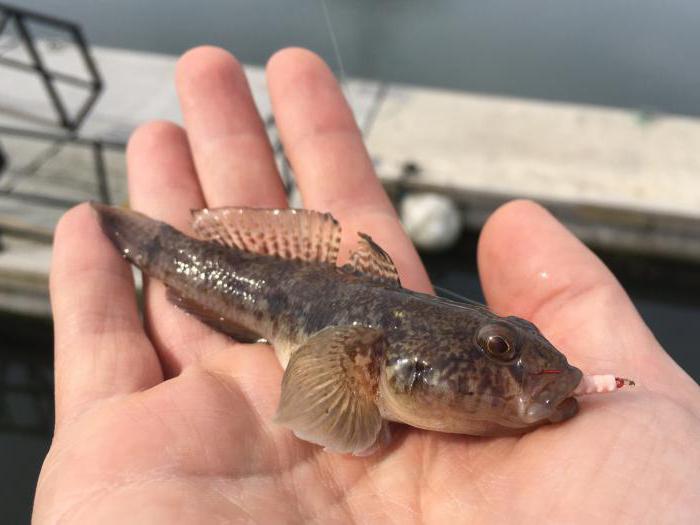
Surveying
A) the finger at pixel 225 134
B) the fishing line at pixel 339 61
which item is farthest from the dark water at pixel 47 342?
the finger at pixel 225 134

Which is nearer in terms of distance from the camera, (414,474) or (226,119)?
(414,474)

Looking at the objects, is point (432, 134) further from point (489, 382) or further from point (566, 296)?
point (489, 382)

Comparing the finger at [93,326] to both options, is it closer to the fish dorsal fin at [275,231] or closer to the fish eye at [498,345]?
the fish dorsal fin at [275,231]

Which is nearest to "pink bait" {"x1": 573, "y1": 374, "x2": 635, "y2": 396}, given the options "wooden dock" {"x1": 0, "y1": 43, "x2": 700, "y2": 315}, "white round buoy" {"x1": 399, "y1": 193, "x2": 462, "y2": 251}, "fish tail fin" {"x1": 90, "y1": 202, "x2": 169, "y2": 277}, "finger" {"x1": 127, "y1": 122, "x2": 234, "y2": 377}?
"finger" {"x1": 127, "y1": 122, "x2": 234, "y2": 377}

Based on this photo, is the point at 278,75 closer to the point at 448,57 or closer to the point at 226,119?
the point at 226,119

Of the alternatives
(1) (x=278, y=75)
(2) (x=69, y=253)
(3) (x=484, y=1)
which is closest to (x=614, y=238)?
(1) (x=278, y=75)

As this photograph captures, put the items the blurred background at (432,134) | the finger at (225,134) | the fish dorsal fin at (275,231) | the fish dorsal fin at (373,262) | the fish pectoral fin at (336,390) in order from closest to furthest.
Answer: the fish pectoral fin at (336,390) → the fish dorsal fin at (373,262) → the fish dorsal fin at (275,231) → the finger at (225,134) → the blurred background at (432,134)

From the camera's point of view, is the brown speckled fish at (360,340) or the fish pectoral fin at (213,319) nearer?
the brown speckled fish at (360,340)

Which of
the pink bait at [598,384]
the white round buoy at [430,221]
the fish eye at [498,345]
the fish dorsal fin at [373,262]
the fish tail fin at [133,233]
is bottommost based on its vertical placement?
the white round buoy at [430,221]
